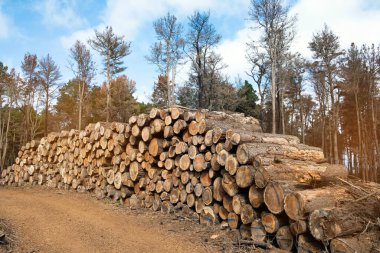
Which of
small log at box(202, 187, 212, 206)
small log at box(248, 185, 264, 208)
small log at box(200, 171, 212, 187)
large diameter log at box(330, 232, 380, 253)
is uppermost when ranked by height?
small log at box(200, 171, 212, 187)

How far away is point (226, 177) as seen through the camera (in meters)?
5.71

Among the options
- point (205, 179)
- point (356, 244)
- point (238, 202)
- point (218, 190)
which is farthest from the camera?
point (205, 179)

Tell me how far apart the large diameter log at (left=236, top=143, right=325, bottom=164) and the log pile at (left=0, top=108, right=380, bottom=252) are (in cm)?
2

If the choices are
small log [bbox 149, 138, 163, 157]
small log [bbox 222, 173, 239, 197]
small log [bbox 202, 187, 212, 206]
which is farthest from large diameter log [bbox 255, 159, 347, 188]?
small log [bbox 149, 138, 163, 157]

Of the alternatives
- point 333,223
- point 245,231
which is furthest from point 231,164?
point 333,223

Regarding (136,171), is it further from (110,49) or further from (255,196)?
(110,49)

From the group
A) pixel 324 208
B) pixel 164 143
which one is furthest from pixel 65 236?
pixel 324 208

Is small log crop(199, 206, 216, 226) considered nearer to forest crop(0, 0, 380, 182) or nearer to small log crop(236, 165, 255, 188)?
small log crop(236, 165, 255, 188)

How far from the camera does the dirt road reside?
4961 mm

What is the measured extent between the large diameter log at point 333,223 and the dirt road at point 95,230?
67.9 inches

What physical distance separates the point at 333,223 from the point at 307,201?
1.63ft

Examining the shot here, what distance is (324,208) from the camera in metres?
4.21

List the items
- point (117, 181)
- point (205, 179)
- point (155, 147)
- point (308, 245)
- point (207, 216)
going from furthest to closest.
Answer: point (117, 181), point (155, 147), point (205, 179), point (207, 216), point (308, 245)

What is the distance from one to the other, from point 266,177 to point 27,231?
4.60 m
